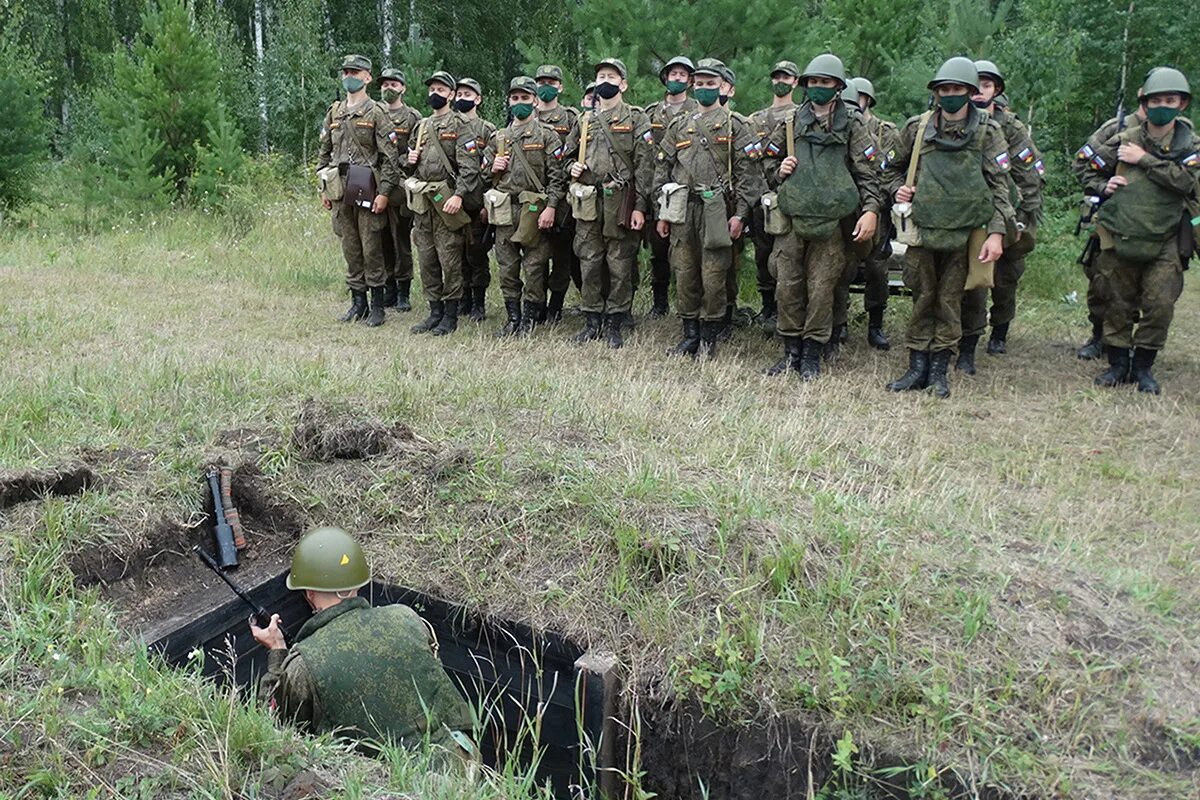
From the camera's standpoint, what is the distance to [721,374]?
23.4 feet

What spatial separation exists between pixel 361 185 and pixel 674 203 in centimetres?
299

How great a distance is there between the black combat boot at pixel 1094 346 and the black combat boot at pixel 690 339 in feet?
9.83

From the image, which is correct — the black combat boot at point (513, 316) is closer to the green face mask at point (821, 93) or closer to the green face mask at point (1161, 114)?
the green face mask at point (821, 93)

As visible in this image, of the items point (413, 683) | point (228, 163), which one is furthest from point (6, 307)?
point (413, 683)

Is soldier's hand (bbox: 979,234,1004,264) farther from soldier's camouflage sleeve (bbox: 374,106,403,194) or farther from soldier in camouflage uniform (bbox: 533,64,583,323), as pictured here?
soldier's camouflage sleeve (bbox: 374,106,403,194)

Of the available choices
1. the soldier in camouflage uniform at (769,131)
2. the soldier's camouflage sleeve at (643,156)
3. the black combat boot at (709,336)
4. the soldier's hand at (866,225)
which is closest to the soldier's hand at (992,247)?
the soldier's hand at (866,225)

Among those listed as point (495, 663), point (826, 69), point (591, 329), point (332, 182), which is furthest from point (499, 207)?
point (495, 663)

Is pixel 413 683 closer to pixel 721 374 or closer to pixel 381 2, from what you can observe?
pixel 721 374

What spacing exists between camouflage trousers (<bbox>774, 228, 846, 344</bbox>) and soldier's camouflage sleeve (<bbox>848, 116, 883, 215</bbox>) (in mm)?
296

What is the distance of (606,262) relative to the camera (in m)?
8.45

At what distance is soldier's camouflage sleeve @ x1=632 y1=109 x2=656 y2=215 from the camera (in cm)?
786

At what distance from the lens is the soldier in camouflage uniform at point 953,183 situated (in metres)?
6.46

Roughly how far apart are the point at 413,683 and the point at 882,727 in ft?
5.59

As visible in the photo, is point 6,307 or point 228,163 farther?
point 228,163
